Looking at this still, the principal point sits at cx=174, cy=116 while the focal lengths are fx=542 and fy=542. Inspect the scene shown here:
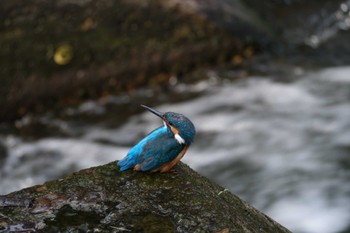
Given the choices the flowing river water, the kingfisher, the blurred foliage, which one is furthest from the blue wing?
the blurred foliage

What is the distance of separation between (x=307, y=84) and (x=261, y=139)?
140 cm

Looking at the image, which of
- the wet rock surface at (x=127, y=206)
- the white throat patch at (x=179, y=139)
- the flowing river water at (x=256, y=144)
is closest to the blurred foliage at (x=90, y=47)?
the flowing river water at (x=256, y=144)

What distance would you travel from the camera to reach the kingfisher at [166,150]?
2.91m

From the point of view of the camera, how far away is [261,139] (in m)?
6.46

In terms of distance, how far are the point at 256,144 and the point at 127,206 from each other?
3879 millimetres

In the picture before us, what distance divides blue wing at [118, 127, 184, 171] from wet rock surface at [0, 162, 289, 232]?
6cm

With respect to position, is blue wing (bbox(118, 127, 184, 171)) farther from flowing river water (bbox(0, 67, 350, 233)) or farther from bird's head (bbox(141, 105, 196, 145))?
flowing river water (bbox(0, 67, 350, 233))

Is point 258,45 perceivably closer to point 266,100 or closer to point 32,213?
point 266,100

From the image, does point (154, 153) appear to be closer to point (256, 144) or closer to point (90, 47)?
point (256, 144)

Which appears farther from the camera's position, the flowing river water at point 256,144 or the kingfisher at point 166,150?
the flowing river water at point 256,144

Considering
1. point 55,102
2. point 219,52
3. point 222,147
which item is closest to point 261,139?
point 222,147

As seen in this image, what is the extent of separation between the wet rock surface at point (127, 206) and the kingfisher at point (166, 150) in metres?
0.05

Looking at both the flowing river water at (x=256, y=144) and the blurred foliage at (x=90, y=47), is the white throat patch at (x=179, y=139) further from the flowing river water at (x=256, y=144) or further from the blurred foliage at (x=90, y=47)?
the blurred foliage at (x=90, y=47)

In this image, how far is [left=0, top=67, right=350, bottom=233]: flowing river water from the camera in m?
5.52
